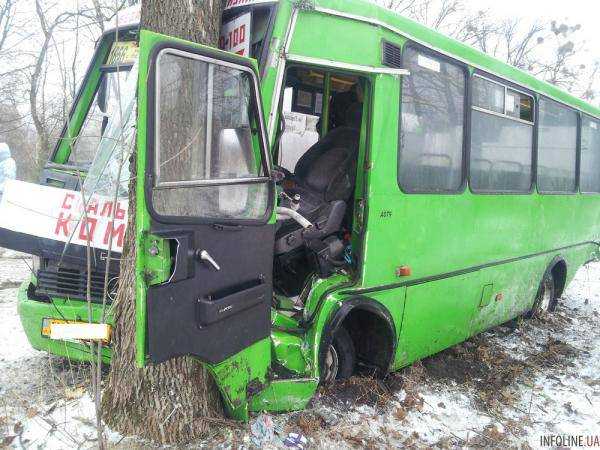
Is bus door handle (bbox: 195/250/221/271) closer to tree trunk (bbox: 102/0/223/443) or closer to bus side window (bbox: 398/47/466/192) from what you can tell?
tree trunk (bbox: 102/0/223/443)

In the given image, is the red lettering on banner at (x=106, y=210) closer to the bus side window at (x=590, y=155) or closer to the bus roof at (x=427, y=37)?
the bus roof at (x=427, y=37)

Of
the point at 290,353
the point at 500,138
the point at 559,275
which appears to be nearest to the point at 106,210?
the point at 290,353

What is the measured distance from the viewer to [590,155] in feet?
24.6

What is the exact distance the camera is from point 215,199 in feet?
8.70

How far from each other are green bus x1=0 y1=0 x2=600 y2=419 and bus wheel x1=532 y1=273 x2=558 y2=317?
0.66m

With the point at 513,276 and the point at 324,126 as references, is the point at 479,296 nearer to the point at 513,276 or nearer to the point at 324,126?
the point at 513,276

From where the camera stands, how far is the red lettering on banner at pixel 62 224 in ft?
11.4

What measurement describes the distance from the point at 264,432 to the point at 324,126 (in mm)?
2972

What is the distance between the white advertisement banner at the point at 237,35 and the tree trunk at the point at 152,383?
14 centimetres

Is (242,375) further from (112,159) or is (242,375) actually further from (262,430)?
(112,159)

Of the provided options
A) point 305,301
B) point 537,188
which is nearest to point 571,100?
point 537,188

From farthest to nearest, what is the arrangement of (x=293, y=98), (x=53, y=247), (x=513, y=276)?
(x=513, y=276) → (x=293, y=98) → (x=53, y=247)

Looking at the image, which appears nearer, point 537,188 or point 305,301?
point 305,301

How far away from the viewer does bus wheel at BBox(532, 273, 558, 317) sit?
638 centimetres
